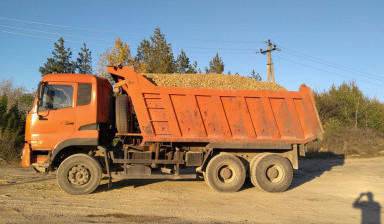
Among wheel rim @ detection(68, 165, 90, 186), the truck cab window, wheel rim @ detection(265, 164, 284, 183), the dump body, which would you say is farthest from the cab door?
wheel rim @ detection(265, 164, 284, 183)

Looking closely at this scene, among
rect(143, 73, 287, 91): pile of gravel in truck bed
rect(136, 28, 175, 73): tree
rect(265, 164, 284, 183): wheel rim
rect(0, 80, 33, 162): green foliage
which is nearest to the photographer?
rect(265, 164, 284, 183): wheel rim

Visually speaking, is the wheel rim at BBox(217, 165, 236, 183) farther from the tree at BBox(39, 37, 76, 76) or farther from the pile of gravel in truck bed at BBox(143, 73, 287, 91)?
the tree at BBox(39, 37, 76, 76)

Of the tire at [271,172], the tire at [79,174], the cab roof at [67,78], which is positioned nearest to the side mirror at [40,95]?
the cab roof at [67,78]

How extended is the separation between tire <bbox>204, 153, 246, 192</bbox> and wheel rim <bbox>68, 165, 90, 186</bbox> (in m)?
3.03

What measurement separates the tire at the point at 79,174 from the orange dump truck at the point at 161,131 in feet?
0.07

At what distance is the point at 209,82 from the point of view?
8.08 meters

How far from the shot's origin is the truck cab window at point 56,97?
6812 mm

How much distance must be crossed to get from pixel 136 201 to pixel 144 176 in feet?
3.07

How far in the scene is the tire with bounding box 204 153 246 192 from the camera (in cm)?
729

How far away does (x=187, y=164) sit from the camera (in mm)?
7379

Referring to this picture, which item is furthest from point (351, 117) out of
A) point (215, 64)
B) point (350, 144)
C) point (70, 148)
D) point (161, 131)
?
point (70, 148)

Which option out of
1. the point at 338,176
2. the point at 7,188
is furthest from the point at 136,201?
the point at 338,176

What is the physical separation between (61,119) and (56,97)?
1.93 feet

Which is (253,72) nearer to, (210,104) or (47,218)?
(210,104)
